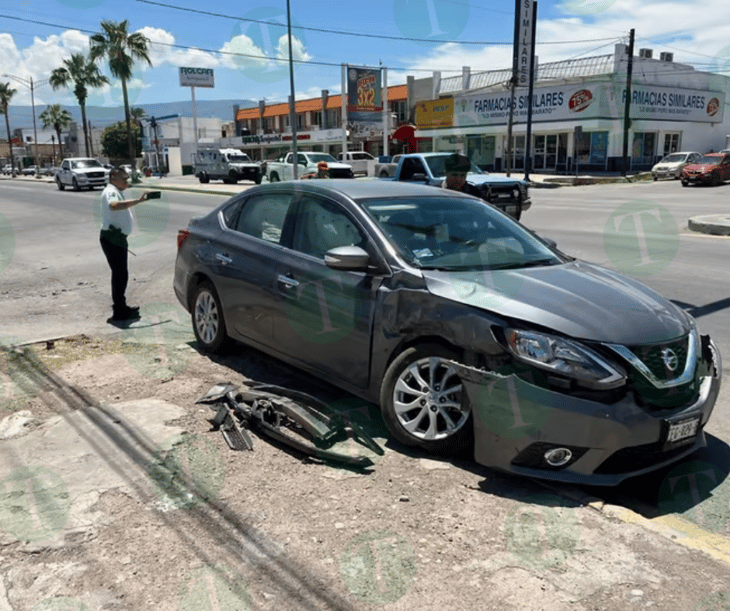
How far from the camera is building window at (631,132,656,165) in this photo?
4472cm

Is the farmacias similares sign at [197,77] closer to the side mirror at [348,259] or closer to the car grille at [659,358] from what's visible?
the side mirror at [348,259]

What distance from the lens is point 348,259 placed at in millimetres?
4152

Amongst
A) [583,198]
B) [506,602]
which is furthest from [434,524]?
[583,198]

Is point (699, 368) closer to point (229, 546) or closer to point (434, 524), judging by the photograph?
point (434, 524)

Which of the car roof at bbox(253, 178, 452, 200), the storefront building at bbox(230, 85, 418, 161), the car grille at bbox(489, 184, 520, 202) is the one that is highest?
the storefront building at bbox(230, 85, 418, 161)

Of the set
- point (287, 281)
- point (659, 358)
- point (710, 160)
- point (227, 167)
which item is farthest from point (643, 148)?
point (659, 358)

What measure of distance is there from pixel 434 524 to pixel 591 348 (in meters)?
1.15

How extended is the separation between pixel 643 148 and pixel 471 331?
153 ft

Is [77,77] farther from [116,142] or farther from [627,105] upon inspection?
[627,105]

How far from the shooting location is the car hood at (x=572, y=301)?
3498 millimetres

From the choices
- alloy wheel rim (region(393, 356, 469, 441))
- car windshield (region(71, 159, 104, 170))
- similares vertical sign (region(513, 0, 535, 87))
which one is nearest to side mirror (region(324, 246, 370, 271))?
alloy wheel rim (region(393, 356, 469, 441))

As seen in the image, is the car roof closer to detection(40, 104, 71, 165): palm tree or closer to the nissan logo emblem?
the nissan logo emblem

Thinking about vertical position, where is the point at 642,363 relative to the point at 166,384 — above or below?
above

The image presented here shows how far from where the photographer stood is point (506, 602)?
8.76ft
